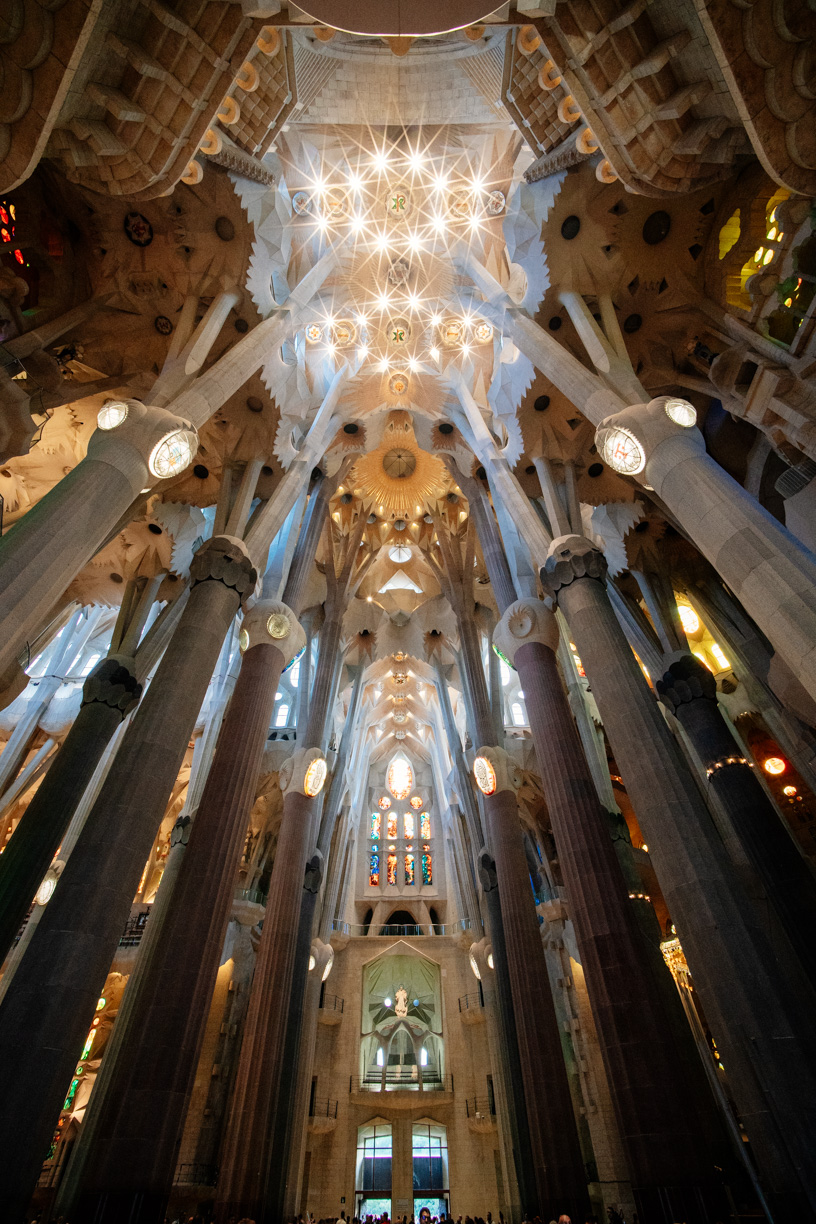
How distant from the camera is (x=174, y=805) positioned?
21.8 metres

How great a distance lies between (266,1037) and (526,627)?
9.48 m

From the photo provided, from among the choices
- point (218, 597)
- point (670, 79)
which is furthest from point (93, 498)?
point (670, 79)

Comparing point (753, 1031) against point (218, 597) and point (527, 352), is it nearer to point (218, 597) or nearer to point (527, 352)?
point (218, 597)

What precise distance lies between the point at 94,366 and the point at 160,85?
6216mm

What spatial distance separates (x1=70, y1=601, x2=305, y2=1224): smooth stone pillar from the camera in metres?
6.26

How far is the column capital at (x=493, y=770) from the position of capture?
1450 centimetres

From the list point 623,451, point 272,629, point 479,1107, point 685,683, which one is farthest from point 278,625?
point 479,1107

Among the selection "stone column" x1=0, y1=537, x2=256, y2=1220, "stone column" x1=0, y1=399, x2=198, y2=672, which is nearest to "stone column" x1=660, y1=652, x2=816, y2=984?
"stone column" x1=0, y1=537, x2=256, y2=1220

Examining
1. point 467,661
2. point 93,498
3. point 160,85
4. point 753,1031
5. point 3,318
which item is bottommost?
point 753,1031

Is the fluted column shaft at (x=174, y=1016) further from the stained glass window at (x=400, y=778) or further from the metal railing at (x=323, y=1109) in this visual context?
the stained glass window at (x=400, y=778)

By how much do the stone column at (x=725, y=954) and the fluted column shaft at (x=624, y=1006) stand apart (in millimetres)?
670

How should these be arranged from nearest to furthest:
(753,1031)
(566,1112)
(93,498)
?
(753,1031)
(93,498)
(566,1112)

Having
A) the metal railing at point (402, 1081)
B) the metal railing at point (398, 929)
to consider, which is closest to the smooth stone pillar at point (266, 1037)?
the metal railing at point (402, 1081)

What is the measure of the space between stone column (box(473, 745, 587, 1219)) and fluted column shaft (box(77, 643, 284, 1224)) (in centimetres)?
593
